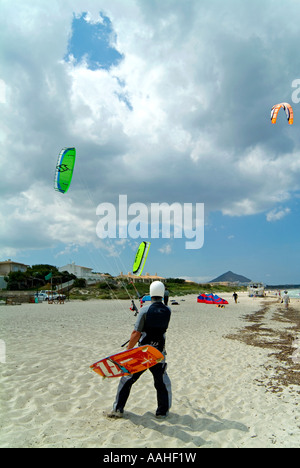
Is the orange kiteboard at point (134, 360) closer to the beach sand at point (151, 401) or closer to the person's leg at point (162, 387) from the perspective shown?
the person's leg at point (162, 387)

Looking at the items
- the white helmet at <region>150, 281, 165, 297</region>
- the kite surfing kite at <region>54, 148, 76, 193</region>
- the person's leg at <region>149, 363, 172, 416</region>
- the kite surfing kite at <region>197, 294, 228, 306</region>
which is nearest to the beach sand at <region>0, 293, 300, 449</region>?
the person's leg at <region>149, 363, 172, 416</region>

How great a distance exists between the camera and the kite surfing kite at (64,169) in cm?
1072

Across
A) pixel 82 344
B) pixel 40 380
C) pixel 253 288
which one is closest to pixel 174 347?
pixel 82 344

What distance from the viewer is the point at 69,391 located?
5.24 m

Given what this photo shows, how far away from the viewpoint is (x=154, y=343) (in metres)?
4.30

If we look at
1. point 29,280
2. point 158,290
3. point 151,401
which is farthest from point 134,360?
point 29,280

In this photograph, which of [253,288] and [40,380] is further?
[253,288]

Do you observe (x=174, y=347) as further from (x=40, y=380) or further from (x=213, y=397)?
(x=40, y=380)

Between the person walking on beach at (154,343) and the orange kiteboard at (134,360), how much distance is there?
91 millimetres

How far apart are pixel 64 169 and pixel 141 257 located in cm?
1009

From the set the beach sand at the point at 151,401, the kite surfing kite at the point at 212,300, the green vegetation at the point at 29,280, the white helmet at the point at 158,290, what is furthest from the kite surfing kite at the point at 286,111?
the green vegetation at the point at 29,280

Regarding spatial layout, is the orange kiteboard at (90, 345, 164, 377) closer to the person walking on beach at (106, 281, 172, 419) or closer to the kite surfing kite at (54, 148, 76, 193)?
the person walking on beach at (106, 281, 172, 419)
